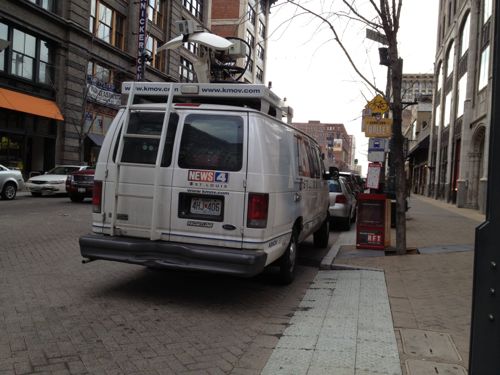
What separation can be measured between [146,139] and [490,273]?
4.55 m

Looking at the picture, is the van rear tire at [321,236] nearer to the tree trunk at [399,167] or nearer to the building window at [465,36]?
the tree trunk at [399,167]

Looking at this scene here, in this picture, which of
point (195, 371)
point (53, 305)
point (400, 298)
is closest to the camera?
point (195, 371)

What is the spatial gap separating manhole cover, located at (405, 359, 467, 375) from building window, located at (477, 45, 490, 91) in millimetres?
22587

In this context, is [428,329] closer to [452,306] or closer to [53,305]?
[452,306]

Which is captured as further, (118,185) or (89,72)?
(89,72)

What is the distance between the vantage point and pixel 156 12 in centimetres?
3725

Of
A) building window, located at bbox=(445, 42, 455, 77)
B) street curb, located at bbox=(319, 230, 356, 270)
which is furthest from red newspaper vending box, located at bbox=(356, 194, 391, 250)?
building window, located at bbox=(445, 42, 455, 77)

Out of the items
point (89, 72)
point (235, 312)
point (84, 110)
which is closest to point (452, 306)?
point (235, 312)

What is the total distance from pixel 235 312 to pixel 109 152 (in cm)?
245

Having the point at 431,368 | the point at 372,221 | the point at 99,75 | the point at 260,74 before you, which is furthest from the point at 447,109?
the point at 260,74

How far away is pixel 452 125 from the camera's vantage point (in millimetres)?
31984

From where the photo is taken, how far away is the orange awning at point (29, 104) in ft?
74.8

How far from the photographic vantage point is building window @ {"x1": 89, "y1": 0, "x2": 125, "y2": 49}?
3005 cm

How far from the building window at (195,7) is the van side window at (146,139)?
39.0 metres
